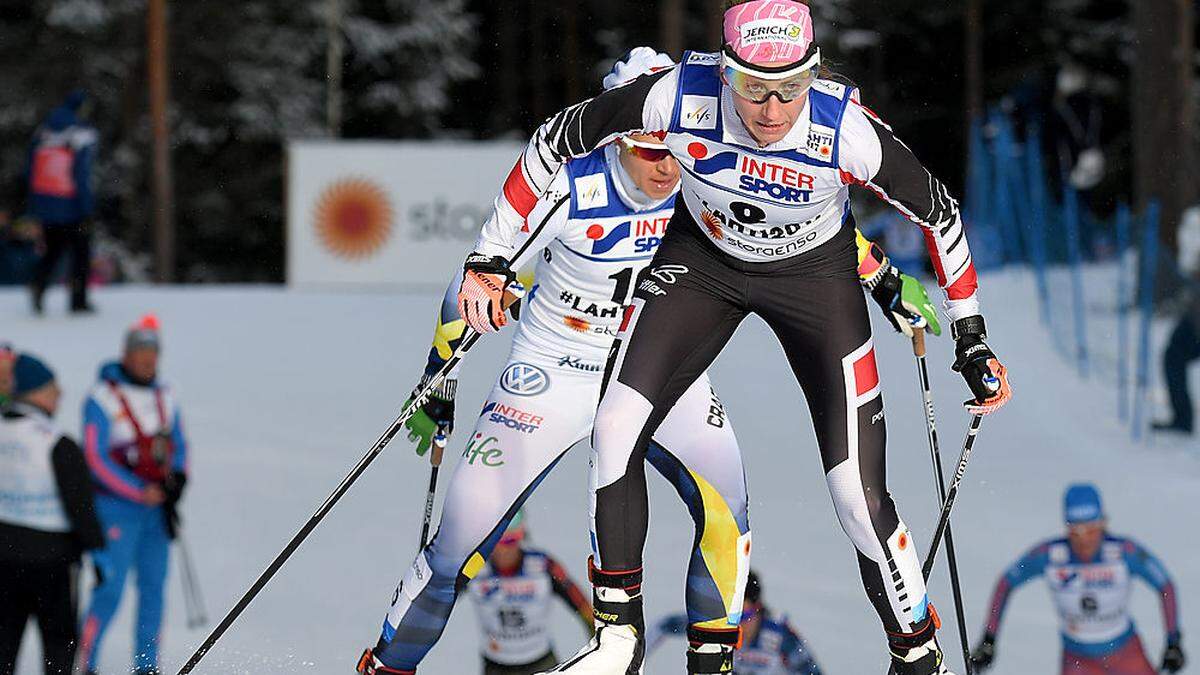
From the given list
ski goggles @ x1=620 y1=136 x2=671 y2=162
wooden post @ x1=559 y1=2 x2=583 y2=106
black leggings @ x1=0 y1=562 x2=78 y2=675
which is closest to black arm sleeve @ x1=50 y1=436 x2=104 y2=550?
black leggings @ x1=0 y1=562 x2=78 y2=675

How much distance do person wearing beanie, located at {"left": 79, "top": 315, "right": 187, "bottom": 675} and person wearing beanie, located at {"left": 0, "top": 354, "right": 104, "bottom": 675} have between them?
0.97 metres

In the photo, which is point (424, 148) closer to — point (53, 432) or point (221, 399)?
point (221, 399)

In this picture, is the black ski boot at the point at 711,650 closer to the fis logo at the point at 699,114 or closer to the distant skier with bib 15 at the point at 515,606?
the fis logo at the point at 699,114

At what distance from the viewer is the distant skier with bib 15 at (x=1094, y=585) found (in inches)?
384

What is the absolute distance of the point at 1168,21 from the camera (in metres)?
16.6

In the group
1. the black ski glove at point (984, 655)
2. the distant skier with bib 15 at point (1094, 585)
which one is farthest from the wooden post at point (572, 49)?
the black ski glove at point (984, 655)

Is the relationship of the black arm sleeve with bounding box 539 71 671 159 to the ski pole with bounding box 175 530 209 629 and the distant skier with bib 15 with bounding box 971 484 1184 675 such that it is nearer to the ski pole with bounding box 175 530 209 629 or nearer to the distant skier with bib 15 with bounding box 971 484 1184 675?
the distant skier with bib 15 with bounding box 971 484 1184 675

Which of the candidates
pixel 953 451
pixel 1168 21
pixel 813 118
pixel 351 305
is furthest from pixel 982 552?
pixel 813 118

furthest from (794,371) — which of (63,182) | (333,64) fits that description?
(333,64)

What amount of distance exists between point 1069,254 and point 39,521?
Result: 399 inches

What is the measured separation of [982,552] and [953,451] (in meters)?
0.98

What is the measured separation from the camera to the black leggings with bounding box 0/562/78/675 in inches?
321

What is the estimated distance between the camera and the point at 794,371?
5.03m

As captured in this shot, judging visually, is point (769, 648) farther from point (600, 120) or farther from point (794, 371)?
point (600, 120)
